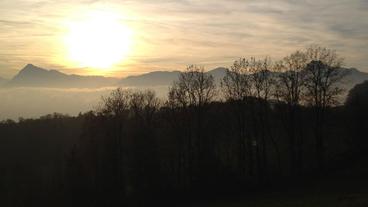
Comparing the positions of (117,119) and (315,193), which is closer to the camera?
(315,193)

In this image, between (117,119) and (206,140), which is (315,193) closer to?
(206,140)

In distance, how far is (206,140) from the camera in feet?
202

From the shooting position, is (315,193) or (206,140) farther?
(206,140)

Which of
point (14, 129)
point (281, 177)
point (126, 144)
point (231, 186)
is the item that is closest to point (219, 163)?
point (231, 186)

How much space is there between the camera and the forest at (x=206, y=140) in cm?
5809

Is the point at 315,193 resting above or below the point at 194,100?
below

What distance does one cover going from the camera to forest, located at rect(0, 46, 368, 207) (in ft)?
191

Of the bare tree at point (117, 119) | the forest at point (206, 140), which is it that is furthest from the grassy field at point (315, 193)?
the bare tree at point (117, 119)

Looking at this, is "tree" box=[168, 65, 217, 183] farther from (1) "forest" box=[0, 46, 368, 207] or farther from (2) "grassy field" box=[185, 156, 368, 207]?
(2) "grassy field" box=[185, 156, 368, 207]

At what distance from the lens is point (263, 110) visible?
6159 centimetres

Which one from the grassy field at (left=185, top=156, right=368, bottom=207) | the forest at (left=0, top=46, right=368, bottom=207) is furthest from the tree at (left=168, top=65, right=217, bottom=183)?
the grassy field at (left=185, top=156, right=368, bottom=207)

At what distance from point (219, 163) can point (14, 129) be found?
56.9 metres

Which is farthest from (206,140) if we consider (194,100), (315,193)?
(315,193)

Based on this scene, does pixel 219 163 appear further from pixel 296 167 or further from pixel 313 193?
pixel 313 193
